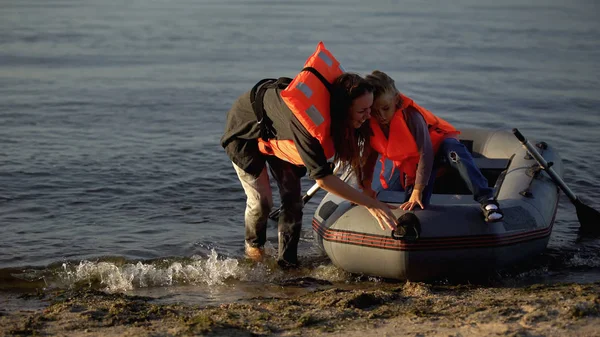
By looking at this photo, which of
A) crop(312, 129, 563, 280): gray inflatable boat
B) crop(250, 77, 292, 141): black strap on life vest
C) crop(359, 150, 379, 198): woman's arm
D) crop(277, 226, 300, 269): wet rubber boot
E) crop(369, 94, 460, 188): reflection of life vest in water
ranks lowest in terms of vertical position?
crop(277, 226, 300, 269): wet rubber boot

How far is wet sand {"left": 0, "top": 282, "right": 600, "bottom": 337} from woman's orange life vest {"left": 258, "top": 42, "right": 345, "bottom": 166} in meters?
0.91

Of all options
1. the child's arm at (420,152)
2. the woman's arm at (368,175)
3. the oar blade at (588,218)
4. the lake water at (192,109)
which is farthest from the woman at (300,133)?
the oar blade at (588,218)

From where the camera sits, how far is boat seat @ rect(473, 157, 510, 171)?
22.9 ft

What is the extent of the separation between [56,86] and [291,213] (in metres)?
7.61

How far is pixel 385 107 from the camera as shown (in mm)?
5453

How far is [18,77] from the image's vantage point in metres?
13.1

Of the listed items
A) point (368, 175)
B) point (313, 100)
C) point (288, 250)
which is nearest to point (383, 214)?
point (368, 175)

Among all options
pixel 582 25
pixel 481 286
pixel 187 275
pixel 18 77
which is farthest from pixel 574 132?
pixel 582 25

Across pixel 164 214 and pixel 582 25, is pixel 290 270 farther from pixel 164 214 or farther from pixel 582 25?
pixel 582 25

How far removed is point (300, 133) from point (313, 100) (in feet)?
0.66

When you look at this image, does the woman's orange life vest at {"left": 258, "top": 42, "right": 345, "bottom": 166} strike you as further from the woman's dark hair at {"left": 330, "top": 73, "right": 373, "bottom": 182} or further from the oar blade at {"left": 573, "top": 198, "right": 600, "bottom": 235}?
the oar blade at {"left": 573, "top": 198, "right": 600, "bottom": 235}

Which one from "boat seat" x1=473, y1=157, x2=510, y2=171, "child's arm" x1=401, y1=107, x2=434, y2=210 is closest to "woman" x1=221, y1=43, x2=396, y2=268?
"child's arm" x1=401, y1=107, x2=434, y2=210

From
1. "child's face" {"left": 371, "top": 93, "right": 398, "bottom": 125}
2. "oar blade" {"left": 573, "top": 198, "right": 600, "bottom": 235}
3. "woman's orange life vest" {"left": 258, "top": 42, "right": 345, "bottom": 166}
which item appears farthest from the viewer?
"oar blade" {"left": 573, "top": 198, "right": 600, "bottom": 235}

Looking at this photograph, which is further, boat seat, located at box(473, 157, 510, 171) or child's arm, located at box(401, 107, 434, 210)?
boat seat, located at box(473, 157, 510, 171)
